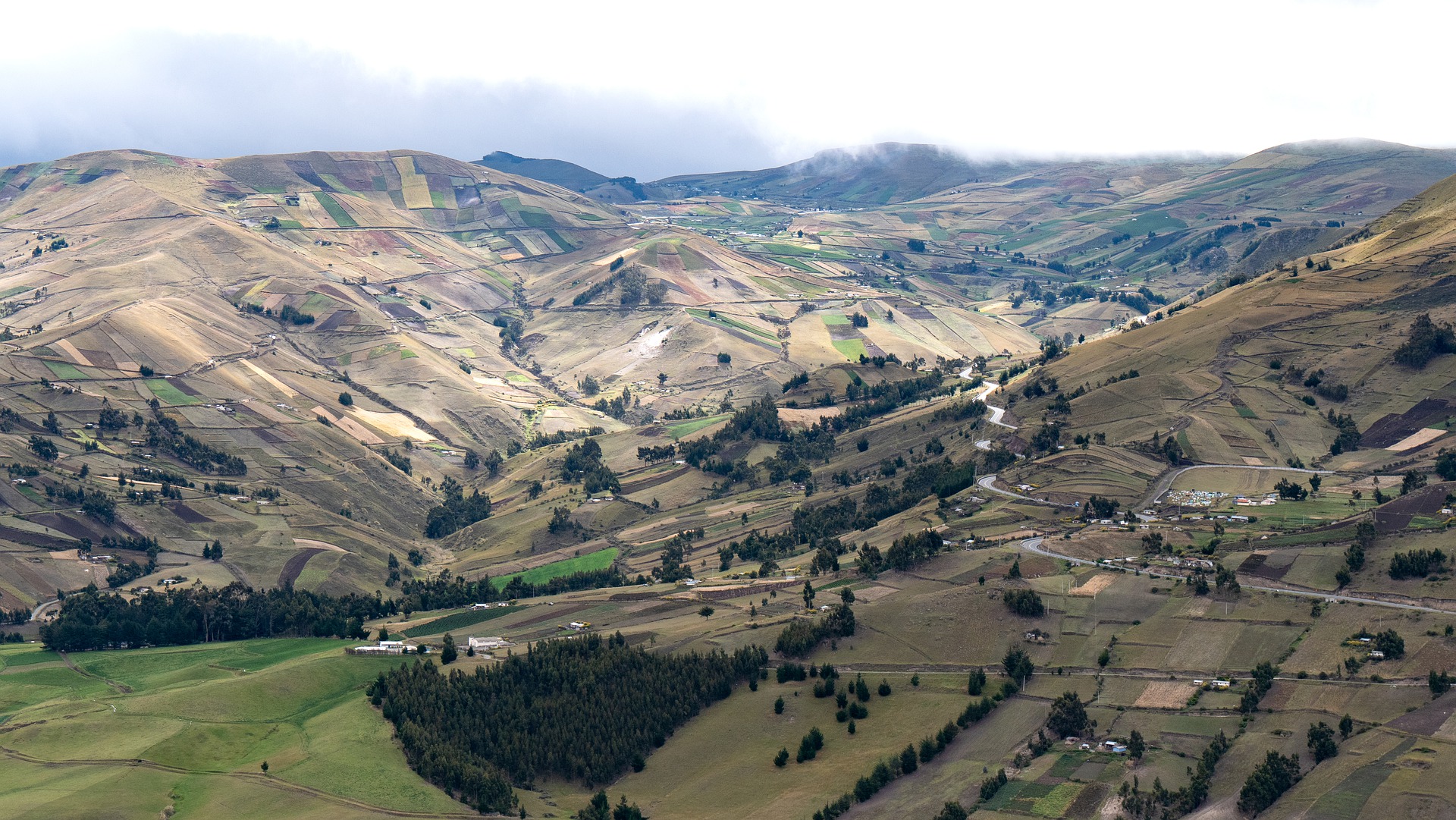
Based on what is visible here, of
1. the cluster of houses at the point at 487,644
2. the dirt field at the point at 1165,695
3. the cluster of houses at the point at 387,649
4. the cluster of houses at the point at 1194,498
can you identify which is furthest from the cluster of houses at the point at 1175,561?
the cluster of houses at the point at 387,649

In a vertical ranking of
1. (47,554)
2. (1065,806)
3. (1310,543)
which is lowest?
(1065,806)

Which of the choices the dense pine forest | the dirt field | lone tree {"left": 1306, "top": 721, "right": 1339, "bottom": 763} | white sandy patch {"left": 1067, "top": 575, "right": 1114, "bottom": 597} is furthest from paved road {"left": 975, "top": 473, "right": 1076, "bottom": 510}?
lone tree {"left": 1306, "top": 721, "right": 1339, "bottom": 763}

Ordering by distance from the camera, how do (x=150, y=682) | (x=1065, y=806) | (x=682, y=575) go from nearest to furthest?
(x=1065, y=806), (x=150, y=682), (x=682, y=575)

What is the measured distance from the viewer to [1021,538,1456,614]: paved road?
131875mm

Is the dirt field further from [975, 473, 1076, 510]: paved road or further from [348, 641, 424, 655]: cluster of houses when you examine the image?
[348, 641, 424, 655]: cluster of houses

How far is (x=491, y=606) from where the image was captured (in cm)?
18538

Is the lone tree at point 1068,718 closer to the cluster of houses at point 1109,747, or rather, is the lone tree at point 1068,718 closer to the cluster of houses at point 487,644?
the cluster of houses at point 1109,747

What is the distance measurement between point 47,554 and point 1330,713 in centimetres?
17022

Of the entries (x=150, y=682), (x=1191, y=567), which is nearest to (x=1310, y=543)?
(x=1191, y=567)

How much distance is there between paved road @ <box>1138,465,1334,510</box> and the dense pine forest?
6612cm

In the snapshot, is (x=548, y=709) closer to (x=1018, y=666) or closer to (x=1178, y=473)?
(x=1018, y=666)

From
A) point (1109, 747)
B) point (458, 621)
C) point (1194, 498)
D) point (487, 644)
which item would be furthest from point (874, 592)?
point (458, 621)

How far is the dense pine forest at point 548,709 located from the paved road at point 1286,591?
40860 millimetres

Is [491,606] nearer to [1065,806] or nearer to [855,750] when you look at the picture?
[855,750]
